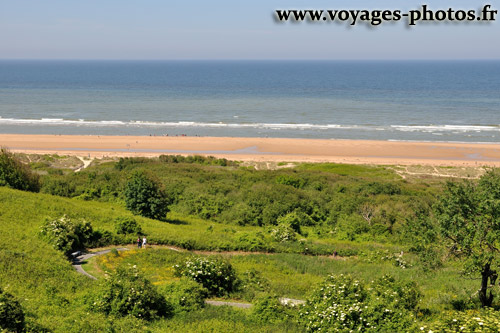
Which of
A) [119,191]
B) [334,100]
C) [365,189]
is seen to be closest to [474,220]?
[365,189]

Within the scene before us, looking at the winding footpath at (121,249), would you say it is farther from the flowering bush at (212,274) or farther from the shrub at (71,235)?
the flowering bush at (212,274)

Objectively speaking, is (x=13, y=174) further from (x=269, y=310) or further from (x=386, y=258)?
(x=386, y=258)

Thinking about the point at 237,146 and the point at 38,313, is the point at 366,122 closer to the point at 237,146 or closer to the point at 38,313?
the point at 237,146

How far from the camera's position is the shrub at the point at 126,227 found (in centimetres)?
2478

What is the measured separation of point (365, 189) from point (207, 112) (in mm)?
61362

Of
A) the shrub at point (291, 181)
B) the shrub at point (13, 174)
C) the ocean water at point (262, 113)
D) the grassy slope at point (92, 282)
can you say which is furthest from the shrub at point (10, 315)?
the ocean water at point (262, 113)

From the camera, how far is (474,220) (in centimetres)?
1584

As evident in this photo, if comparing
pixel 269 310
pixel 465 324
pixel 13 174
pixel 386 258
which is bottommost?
pixel 386 258

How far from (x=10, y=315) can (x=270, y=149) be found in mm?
53998

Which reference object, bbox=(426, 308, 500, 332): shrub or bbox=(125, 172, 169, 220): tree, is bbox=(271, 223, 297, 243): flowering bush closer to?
bbox=(125, 172, 169, 220): tree

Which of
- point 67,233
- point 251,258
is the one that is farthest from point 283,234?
point 67,233

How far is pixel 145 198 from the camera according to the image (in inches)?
1207

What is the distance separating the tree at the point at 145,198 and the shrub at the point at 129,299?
15192 millimetres

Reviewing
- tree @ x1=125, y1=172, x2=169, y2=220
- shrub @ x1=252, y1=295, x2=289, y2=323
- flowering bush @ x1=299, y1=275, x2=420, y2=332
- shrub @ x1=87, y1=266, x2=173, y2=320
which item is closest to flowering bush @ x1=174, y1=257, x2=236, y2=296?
shrub @ x1=87, y1=266, x2=173, y2=320
